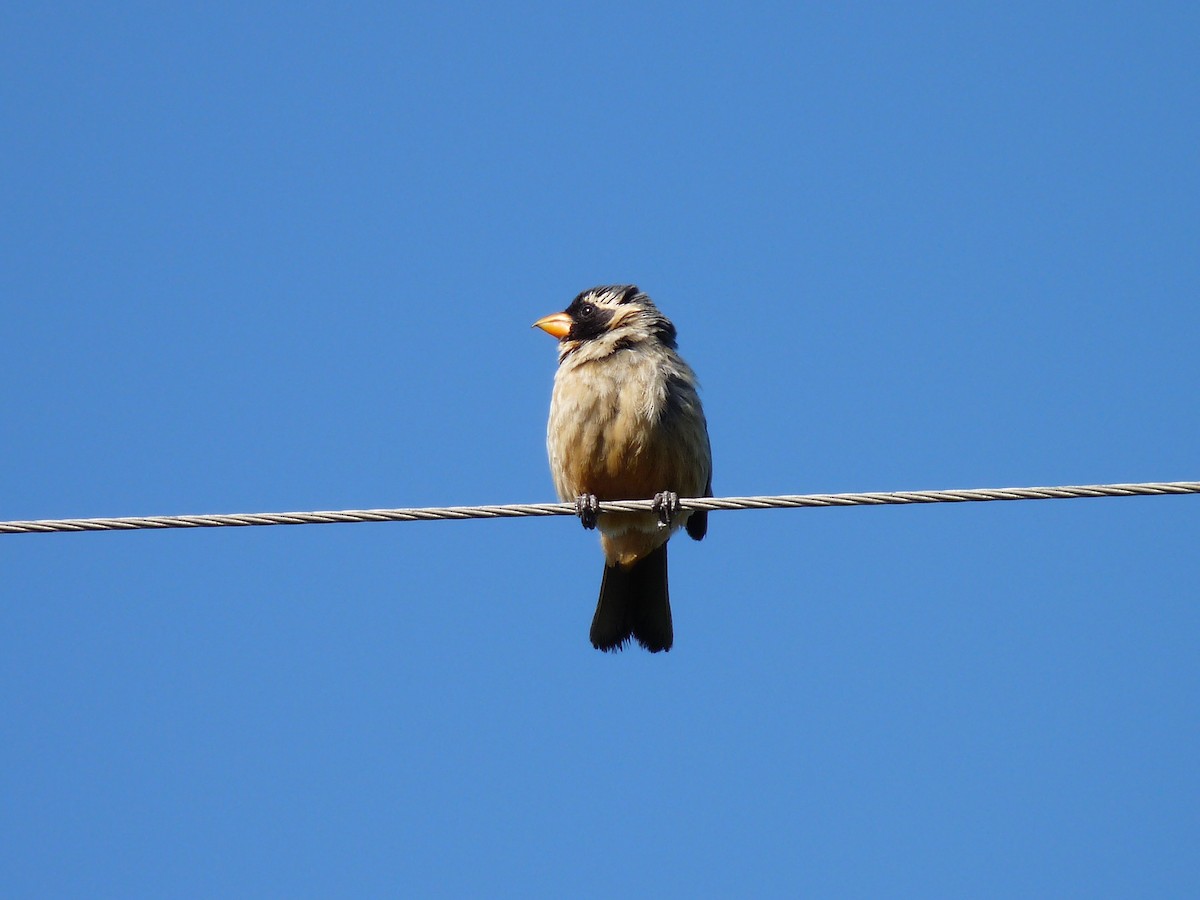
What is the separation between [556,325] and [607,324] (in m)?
0.43

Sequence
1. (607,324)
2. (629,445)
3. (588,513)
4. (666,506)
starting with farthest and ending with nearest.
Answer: (607,324)
(629,445)
(588,513)
(666,506)

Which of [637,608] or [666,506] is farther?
[637,608]

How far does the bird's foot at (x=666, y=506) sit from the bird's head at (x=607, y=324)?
3.27 feet

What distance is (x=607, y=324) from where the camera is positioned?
8.31 metres

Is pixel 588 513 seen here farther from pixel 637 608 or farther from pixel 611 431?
pixel 637 608

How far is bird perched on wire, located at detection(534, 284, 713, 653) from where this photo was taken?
7.52 meters

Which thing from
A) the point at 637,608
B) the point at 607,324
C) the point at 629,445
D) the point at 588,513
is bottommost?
the point at 637,608

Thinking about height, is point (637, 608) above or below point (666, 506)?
below

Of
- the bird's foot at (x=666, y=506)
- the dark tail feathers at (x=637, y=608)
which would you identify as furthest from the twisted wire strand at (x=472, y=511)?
the dark tail feathers at (x=637, y=608)

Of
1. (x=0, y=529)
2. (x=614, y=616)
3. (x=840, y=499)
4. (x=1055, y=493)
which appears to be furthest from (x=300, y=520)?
(x=614, y=616)

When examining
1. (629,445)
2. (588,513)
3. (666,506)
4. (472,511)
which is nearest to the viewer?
(472,511)

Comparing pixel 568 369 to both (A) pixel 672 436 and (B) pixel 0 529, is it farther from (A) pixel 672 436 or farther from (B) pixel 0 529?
(B) pixel 0 529

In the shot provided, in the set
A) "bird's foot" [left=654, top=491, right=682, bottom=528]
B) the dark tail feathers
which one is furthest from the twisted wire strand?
the dark tail feathers

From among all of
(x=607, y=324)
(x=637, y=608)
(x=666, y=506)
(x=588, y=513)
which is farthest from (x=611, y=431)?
(x=637, y=608)
